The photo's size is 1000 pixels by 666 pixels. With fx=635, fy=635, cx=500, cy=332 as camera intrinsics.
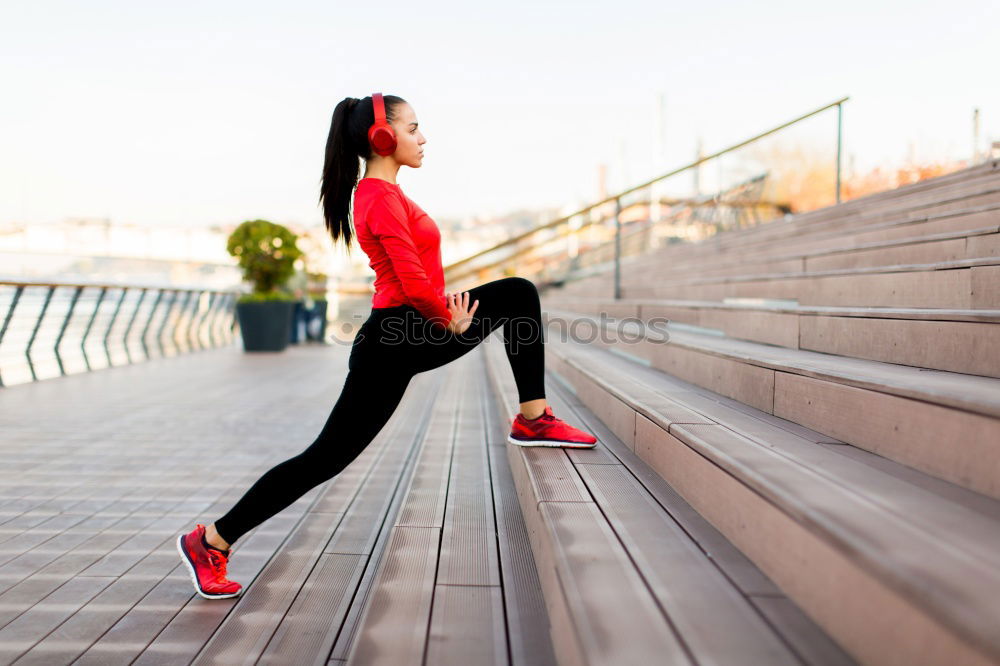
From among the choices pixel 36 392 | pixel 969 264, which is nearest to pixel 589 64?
pixel 36 392

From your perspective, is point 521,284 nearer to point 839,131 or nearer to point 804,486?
point 804,486

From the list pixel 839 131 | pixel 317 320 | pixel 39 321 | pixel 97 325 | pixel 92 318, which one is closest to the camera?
pixel 839 131

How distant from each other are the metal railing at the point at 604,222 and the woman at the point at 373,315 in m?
2.72

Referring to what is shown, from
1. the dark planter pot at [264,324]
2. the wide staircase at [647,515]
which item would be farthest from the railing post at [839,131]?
the dark planter pot at [264,324]

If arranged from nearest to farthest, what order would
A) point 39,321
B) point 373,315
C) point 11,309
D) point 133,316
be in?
point 373,315
point 11,309
point 39,321
point 133,316

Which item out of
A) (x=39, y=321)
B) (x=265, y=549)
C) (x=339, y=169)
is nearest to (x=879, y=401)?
(x=339, y=169)

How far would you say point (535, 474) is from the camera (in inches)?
75.0

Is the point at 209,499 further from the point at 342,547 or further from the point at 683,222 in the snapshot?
the point at 683,222

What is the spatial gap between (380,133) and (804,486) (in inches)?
52.4

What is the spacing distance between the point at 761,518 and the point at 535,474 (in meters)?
0.80

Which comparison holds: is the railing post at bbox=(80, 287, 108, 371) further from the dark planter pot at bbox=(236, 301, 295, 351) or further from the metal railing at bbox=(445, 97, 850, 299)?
the metal railing at bbox=(445, 97, 850, 299)

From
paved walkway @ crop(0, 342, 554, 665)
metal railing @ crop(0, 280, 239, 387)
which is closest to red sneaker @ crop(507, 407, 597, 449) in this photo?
paved walkway @ crop(0, 342, 554, 665)

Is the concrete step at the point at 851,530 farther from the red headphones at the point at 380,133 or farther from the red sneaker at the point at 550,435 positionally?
the red headphones at the point at 380,133

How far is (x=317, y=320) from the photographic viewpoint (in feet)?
35.3
